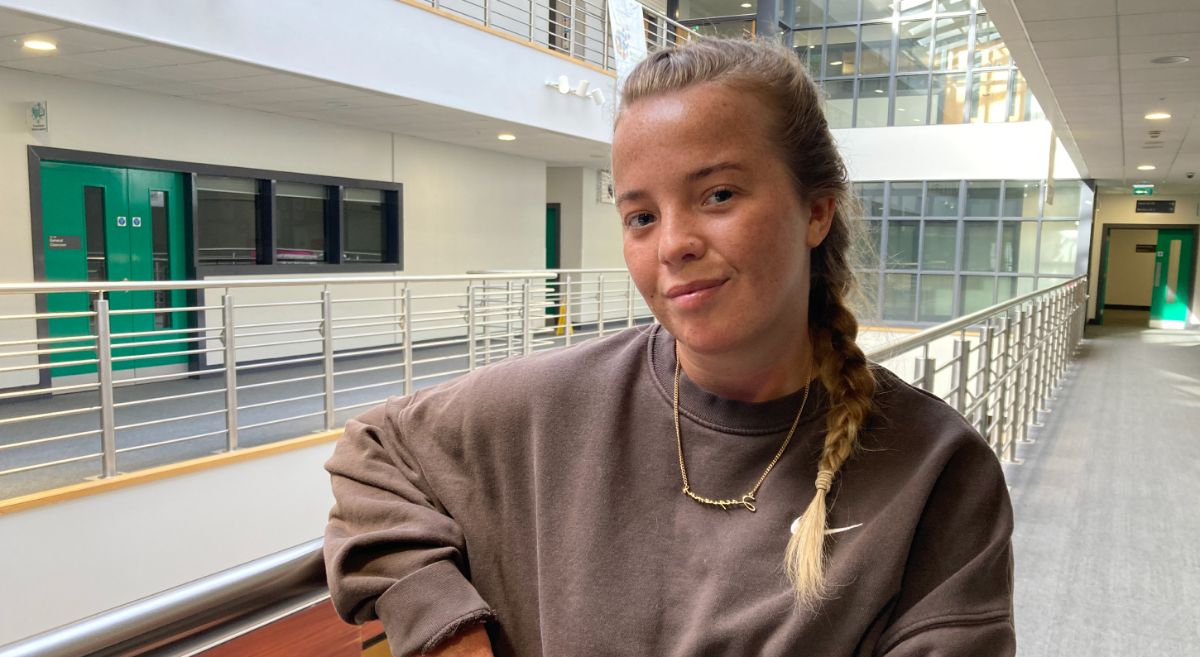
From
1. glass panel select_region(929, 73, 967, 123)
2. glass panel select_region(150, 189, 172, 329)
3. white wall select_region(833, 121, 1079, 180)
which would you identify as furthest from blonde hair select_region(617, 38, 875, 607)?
glass panel select_region(929, 73, 967, 123)

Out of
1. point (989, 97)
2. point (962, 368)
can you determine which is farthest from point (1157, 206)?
point (962, 368)

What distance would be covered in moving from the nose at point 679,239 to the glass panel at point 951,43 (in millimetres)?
14185

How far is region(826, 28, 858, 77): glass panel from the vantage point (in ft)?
46.3

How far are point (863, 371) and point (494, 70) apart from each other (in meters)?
6.94

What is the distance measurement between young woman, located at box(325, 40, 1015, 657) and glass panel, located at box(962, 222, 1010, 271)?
13634 millimetres

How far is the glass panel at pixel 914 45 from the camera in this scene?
13.6 metres

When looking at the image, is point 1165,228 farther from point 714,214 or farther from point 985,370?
point 714,214

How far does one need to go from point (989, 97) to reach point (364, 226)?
31.6ft

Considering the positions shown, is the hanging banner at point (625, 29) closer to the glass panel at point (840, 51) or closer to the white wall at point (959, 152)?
the white wall at point (959, 152)

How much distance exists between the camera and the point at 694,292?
738mm

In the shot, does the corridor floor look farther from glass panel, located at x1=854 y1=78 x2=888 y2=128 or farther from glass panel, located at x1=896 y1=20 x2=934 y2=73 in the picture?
glass panel, located at x1=896 y1=20 x2=934 y2=73

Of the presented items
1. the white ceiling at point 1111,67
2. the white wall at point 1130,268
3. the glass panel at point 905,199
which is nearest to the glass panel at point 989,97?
the glass panel at point 905,199

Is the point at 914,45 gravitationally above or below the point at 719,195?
above

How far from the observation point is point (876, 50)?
13.9 metres
